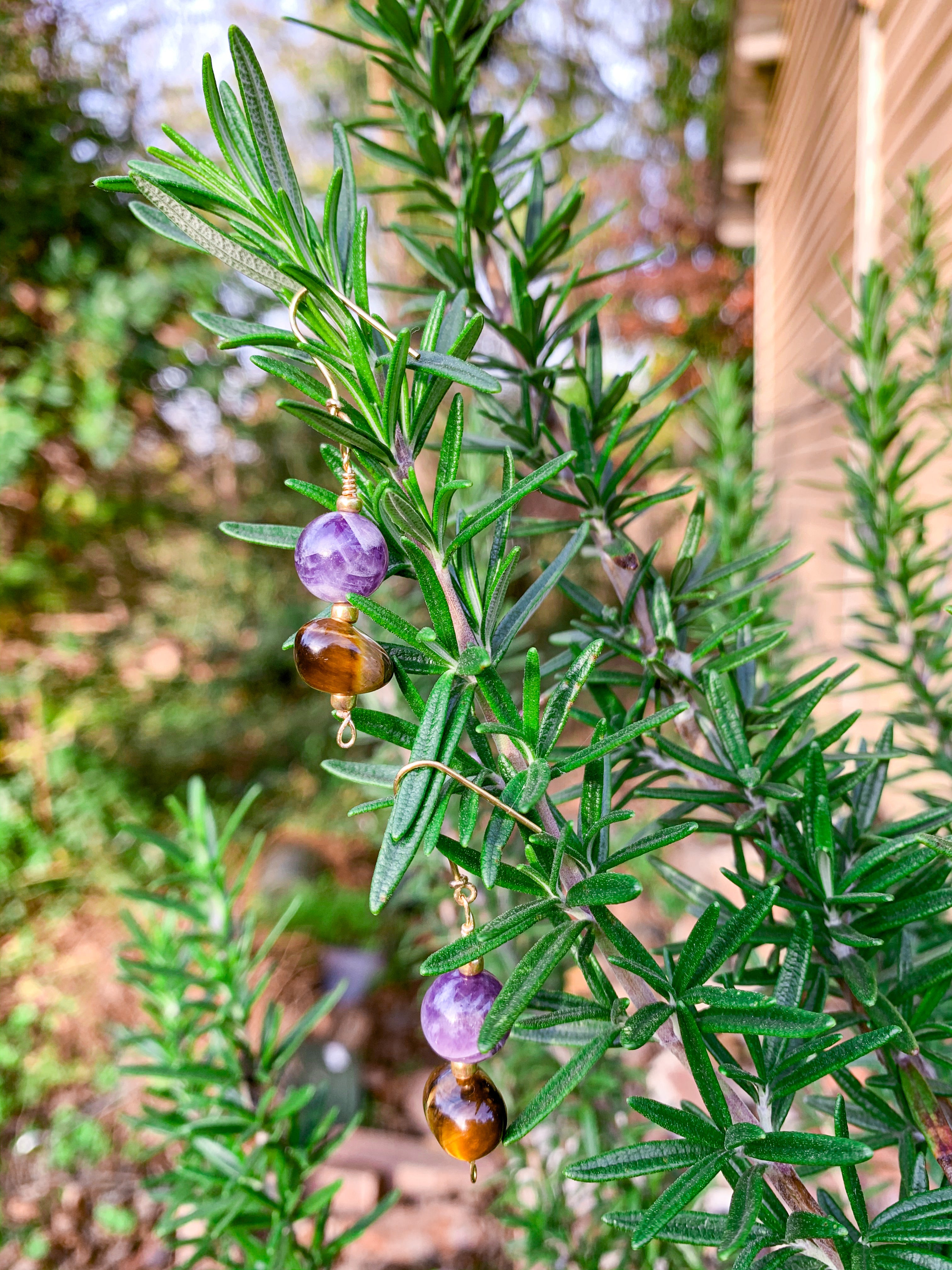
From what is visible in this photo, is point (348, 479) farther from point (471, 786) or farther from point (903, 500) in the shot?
point (903, 500)

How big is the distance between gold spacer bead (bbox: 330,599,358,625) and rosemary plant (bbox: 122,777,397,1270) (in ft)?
1.33

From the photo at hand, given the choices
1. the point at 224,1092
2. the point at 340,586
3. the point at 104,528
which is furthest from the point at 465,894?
the point at 104,528

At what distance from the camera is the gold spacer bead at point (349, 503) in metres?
0.41

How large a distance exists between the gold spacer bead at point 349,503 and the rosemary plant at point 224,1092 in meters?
0.45

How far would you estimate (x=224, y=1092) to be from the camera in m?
0.84

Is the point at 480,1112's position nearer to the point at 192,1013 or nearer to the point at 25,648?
the point at 192,1013

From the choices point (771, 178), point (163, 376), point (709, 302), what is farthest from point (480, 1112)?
point (709, 302)

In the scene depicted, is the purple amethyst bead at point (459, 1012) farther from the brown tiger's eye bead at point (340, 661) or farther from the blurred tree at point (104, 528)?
the blurred tree at point (104, 528)

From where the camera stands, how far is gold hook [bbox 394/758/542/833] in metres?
0.35

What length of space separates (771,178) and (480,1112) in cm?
541

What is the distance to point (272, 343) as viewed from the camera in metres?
0.38

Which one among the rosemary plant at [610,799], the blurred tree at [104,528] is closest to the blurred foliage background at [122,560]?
the blurred tree at [104,528]

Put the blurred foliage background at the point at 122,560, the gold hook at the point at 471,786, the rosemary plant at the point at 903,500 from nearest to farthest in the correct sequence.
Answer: the gold hook at the point at 471,786, the rosemary plant at the point at 903,500, the blurred foliage background at the point at 122,560

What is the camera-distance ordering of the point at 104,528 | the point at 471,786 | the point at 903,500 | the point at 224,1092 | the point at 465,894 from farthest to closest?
the point at 104,528, the point at 903,500, the point at 224,1092, the point at 465,894, the point at 471,786
